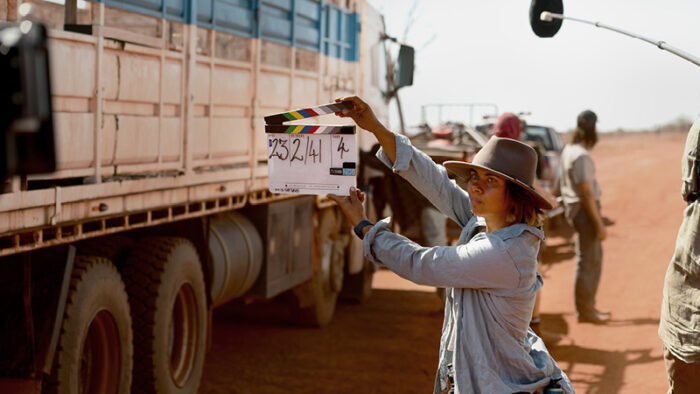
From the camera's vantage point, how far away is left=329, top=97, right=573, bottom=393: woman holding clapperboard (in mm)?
3627

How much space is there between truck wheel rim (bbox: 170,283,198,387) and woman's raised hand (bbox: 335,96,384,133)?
11.1 ft

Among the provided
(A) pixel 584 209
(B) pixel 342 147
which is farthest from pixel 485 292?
→ (A) pixel 584 209

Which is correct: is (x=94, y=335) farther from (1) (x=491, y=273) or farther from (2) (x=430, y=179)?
(1) (x=491, y=273)

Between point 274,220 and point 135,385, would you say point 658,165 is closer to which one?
point 274,220

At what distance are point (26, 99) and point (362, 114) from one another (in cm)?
230

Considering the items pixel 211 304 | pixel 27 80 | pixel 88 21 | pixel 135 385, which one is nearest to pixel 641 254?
pixel 211 304

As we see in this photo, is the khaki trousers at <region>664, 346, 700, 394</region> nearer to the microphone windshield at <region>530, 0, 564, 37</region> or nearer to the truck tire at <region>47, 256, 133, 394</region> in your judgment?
the truck tire at <region>47, 256, 133, 394</region>

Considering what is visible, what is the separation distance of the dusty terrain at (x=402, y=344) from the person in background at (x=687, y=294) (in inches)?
126

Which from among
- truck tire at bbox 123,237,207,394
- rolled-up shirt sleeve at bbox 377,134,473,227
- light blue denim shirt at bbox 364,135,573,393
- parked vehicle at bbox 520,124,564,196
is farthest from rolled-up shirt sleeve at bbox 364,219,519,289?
parked vehicle at bbox 520,124,564,196

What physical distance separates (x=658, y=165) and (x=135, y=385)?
119 ft

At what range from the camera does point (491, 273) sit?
3.62 m

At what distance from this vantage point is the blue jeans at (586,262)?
10984 mm

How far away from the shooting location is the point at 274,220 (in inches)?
348

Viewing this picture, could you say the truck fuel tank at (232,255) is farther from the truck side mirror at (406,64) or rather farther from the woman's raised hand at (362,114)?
the woman's raised hand at (362,114)
